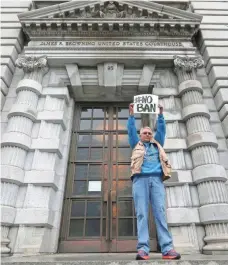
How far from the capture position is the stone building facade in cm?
695

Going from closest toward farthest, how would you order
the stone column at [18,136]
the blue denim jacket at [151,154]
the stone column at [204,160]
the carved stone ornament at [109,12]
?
the blue denim jacket at [151,154]
the stone column at [204,160]
the stone column at [18,136]
the carved stone ornament at [109,12]

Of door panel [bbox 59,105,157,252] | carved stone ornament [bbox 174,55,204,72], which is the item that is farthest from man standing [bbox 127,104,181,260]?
carved stone ornament [bbox 174,55,204,72]

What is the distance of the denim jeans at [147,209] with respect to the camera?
432cm

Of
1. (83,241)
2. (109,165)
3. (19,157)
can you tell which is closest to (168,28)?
(109,165)

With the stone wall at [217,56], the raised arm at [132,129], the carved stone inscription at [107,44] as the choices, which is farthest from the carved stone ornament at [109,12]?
the raised arm at [132,129]

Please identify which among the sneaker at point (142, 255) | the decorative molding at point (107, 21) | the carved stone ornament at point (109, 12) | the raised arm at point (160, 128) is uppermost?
the carved stone ornament at point (109, 12)

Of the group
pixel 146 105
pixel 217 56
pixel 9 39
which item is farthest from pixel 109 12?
pixel 146 105

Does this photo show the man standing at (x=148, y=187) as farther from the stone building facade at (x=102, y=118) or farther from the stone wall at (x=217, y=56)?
the stone wall at (x=217, y=56)

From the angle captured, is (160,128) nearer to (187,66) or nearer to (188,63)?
(187,66)

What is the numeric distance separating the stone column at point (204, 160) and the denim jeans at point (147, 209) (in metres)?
2.55

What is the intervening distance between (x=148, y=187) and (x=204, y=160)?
11.4 feet

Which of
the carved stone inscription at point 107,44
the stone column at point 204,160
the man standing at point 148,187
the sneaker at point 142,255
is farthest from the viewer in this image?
the carved stone inscription at point 107,44

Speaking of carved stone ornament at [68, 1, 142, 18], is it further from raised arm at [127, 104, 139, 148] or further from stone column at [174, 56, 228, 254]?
raised arm at [127, 104, 139, 148]

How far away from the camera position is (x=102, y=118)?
32.0 ft
